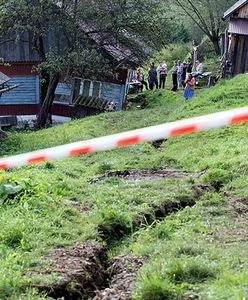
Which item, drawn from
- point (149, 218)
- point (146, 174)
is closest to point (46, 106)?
point (146, 174)

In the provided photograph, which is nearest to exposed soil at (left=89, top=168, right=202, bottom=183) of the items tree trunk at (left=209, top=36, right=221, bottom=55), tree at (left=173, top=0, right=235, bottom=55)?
tree at (left=173, top=0, right=235, bottom=55)

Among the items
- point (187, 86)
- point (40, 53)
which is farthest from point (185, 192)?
point (40, 53)

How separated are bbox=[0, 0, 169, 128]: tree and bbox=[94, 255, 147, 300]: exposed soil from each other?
1730 centimetres

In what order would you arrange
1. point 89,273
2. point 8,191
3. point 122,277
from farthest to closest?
point 8,191, point 89,273, point 122,277

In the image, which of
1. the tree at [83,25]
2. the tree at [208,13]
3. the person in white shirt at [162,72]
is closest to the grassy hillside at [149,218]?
the tree at [83,25]

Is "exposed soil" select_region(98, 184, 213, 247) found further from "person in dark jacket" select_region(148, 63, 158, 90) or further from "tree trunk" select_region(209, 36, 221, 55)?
"tree trunk" select_region(209, 36, 221, 55)

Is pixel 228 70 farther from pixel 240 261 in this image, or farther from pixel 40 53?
pixel 240 261

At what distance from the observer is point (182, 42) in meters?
44.5

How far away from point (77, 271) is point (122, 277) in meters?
0.45

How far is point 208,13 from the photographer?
112ft

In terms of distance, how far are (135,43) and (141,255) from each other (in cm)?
1880

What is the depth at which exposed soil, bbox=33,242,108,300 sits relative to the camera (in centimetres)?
563

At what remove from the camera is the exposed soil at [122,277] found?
215 inches

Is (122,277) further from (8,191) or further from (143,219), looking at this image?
(8,191)
